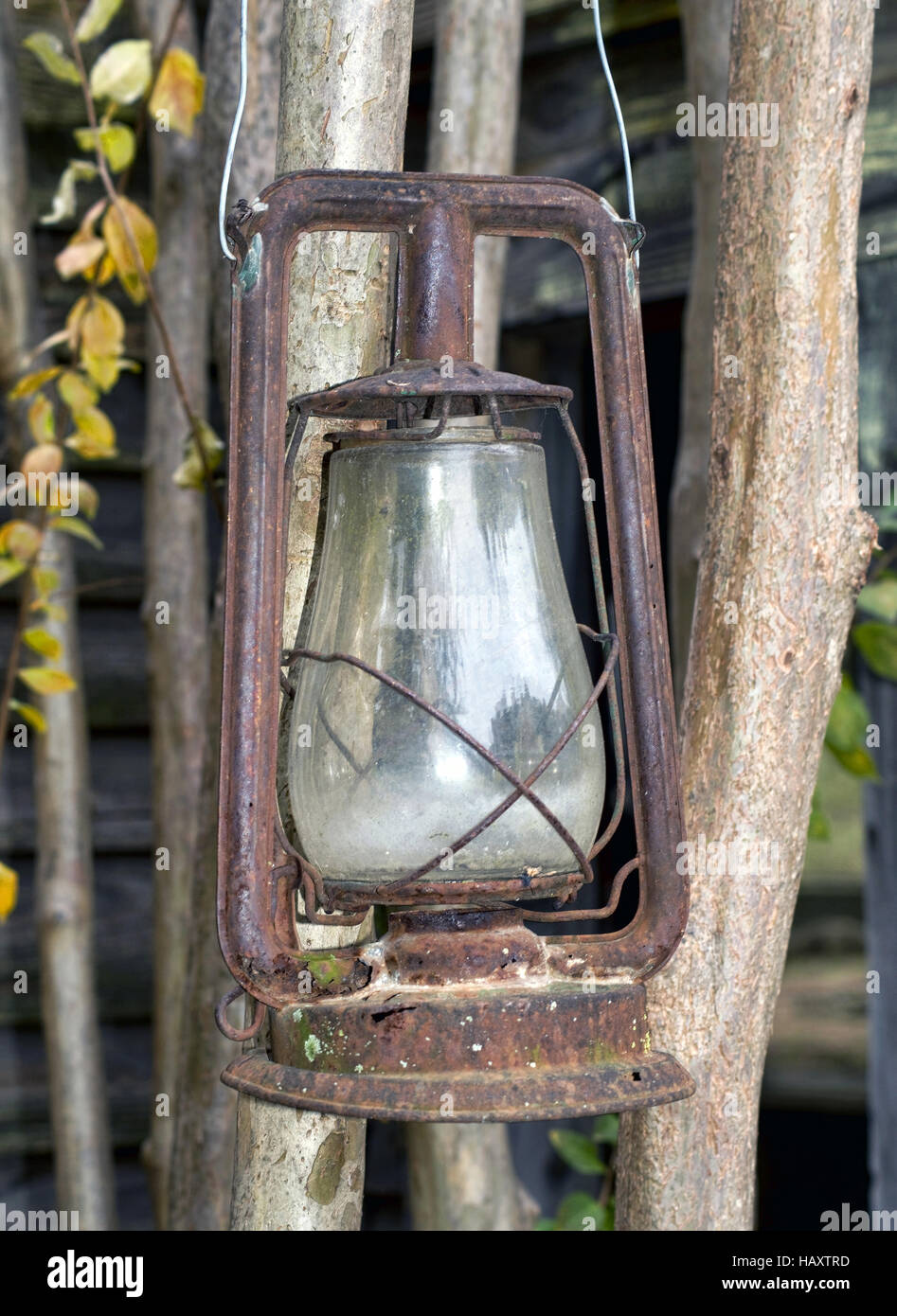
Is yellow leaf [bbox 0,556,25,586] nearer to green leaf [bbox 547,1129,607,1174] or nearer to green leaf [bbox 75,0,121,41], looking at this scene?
green leaf [bbox 75,0,121,41]

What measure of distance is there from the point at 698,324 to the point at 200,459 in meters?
0.61

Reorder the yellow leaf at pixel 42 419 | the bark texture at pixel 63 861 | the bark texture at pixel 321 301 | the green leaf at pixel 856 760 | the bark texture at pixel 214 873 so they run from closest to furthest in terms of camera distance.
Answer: the bark texture at pixel 321 301
the bark texture at pixel 214 873
the green leaf at pixel 856 760
the yellow leaf at pixel 42 419
the bark texture at pixel 63 861

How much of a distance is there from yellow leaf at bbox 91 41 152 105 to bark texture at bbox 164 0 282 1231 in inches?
3.5

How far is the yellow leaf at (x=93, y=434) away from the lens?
6.18ft

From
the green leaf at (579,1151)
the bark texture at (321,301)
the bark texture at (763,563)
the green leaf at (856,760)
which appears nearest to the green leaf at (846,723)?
the green leaf at (856,760)

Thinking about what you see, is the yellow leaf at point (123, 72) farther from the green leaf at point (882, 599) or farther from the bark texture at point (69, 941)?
the green leaf at point (882, 599)

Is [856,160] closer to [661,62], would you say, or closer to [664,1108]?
[664,1108]

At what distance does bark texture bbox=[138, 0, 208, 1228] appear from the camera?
2.14 meters

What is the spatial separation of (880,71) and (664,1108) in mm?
1471

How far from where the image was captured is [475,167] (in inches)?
70.2

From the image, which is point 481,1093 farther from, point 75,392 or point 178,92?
point 75,392

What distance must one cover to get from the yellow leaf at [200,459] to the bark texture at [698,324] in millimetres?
555

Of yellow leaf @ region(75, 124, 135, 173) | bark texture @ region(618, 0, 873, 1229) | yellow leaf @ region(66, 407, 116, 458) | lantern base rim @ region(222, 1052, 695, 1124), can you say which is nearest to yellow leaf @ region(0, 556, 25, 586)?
yellow leaf @ region(66, 407, 116, 458)
